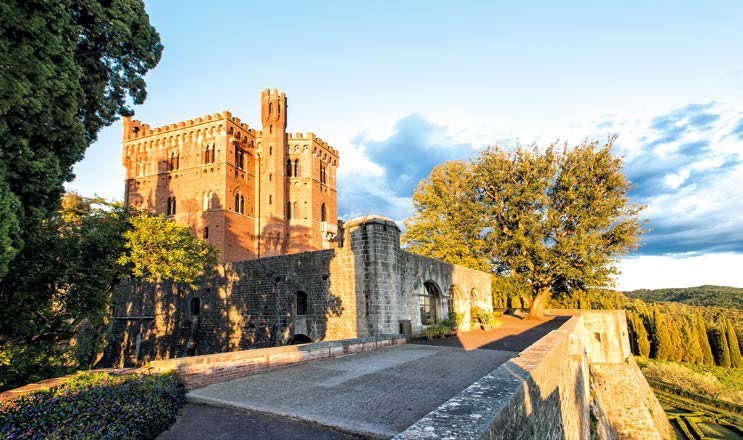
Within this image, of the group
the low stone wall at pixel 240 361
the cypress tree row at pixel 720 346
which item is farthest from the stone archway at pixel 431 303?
A: the cypress tree row at pixel 720 346

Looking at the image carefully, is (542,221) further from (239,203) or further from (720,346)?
(239,203)

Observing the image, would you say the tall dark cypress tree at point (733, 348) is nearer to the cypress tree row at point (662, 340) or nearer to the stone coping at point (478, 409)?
the cypress tree row at point (662, 340)

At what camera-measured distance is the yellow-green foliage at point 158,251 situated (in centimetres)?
1316

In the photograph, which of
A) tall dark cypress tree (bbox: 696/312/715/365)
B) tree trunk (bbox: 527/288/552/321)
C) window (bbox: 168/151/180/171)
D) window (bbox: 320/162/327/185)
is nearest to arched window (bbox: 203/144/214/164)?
window (bbox: 168/151/180/171)

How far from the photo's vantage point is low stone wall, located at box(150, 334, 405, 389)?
20.9 feet

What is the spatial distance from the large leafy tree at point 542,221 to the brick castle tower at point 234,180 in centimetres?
1632

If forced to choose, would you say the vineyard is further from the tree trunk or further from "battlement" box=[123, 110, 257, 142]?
"battlement" box=[123, 110, 257, 142]

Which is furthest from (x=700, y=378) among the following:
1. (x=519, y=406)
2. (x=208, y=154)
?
(x=208, y=154)

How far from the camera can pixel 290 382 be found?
21.1ft

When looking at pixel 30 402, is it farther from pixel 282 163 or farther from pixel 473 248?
pixel 282 163

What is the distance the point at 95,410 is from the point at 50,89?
5.47m

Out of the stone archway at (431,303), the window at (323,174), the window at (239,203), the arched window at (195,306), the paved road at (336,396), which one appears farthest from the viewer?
the window at (323,174)

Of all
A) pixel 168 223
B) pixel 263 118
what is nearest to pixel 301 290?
pixel 168 223

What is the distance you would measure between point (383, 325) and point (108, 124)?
33.0ft
